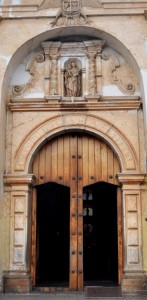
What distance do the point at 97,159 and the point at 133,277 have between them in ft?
7.54

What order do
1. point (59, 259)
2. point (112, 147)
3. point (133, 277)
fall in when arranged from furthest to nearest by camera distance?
Result: 1. point (59, 259)
2. point (112, 147)
3. point (133, 277)

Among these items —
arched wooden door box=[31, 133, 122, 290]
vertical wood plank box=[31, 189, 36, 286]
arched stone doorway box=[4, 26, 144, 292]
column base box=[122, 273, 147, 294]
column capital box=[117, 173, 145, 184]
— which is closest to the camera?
column base box=[122, 273, 147, 294]

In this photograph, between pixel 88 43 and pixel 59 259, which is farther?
pixel 59 259

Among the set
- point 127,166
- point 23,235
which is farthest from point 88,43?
point 23,235

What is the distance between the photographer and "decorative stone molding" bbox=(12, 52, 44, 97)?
8.76 meters

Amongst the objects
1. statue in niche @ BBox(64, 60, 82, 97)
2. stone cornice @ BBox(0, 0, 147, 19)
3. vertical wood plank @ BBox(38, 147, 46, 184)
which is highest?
stone cornice @ BBox(0, 0, 147, 19)

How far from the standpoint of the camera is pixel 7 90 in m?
8.70

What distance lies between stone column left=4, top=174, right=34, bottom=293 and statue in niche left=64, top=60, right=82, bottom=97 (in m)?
1.85

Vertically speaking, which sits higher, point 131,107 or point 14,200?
point 131,107

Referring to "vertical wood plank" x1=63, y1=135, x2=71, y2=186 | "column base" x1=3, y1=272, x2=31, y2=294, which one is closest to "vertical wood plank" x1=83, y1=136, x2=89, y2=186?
"vertical wood plank" x1=63, y1=135, x2=71, y2=186

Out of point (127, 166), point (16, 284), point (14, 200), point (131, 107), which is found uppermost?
point (131, 107)

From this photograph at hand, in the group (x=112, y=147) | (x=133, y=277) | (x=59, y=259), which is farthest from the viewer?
(x=59, y=259)

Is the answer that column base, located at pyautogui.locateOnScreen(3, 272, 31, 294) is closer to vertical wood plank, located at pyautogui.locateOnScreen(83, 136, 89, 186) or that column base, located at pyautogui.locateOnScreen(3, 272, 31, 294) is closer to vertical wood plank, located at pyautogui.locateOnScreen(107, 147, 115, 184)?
vertical wood plank, located at pyautogui.locateOnScreen(83, 136, 89, 186)

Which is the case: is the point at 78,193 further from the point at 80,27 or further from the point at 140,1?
the point at 140,1
